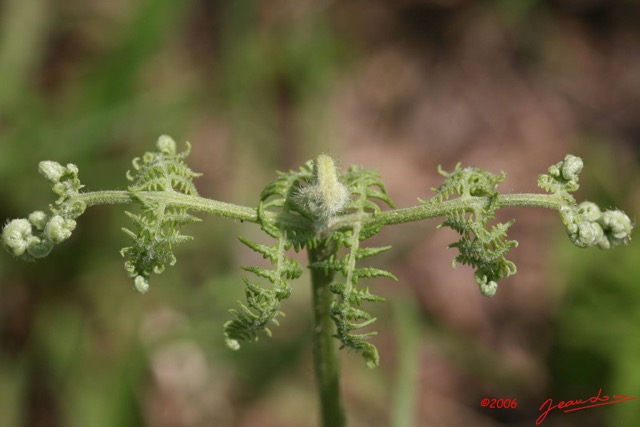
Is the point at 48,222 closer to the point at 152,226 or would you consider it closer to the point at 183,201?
the point at 152,226

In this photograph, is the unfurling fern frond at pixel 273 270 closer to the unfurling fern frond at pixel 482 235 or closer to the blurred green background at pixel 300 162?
the unfurling fern frond at pixel 482 235

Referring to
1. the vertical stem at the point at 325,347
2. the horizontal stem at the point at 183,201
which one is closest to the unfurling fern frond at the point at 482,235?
the vertical stem at the point at 325,347

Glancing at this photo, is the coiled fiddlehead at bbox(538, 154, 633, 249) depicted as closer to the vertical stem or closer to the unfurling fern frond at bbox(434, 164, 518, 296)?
the unfurling fern frond at bbox(434, 164, 518, 296)

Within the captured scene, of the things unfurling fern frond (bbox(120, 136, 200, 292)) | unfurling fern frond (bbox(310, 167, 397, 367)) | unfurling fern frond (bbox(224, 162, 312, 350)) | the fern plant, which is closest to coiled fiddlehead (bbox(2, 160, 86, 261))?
the fern plant

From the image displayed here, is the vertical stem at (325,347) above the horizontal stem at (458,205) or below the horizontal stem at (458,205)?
below

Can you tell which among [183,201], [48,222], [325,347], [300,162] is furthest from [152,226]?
[300,162]

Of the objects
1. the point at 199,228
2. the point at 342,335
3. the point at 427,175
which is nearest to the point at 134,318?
the point at 199,228

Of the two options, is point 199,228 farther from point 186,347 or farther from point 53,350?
point 53,350
